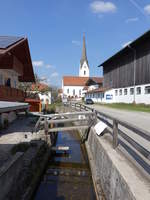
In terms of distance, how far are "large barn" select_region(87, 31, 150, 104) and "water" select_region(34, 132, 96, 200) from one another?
59.0 feet

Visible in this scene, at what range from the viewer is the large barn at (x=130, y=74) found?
76.8ft

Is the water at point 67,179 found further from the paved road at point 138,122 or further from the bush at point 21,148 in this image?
the paved road at point 138,122

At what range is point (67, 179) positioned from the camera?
20.4 ft

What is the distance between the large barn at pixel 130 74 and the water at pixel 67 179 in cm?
1799

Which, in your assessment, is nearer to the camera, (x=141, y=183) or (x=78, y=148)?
(x=141, y=183)

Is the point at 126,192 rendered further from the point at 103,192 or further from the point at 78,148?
the point at 78,148

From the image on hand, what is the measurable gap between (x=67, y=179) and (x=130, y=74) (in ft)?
80.8

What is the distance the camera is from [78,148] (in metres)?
10.2

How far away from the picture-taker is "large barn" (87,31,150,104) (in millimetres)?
23422

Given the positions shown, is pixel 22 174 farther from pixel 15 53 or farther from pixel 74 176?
pixel 15 53

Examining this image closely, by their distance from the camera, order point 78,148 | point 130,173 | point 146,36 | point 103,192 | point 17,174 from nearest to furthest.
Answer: point 130,173 < point 17,174 < point 103,192 < point 78,148 < point 146,36

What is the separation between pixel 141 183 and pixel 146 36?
957 inches

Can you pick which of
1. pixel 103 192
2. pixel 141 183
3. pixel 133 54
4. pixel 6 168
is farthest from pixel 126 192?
pixel 133 54

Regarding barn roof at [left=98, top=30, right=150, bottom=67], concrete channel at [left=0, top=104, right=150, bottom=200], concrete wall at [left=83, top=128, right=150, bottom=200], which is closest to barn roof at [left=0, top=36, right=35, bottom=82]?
concrete channel at [left=0, top=104, right=150, bottom=200]
